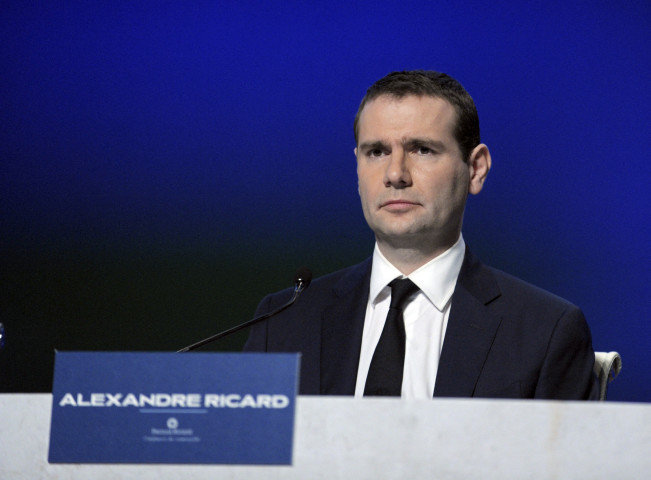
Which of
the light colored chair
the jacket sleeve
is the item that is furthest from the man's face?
the light colored chair

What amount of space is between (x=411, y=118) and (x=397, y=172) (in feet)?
0.48

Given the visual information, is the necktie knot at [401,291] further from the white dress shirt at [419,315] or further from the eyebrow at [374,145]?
the eyebrow at [374,145]

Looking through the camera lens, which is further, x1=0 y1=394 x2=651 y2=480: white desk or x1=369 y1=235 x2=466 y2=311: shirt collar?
x1=369 y1=235 x2=466 y2=311: shirt collar

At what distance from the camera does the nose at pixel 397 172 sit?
1.54 metres

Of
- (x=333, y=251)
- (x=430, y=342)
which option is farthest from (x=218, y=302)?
(x=430, y=342)

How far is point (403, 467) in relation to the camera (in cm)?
71

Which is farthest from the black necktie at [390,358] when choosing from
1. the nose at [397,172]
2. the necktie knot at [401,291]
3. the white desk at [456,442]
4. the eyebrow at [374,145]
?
the white desk at [456,442]

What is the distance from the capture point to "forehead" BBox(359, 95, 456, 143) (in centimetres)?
158

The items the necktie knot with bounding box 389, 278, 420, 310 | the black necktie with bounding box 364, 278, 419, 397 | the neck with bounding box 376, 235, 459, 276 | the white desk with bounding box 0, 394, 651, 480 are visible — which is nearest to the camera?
the white desk with bounding box 0, 394, 651, 480

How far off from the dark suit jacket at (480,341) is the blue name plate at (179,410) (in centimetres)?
70

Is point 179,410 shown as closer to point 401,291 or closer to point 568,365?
point 401,291

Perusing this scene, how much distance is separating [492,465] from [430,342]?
76 centimetres

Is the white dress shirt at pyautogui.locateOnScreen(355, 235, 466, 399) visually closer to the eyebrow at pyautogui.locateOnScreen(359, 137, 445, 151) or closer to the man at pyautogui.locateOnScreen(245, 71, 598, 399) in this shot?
the man at pyautogui.locateOnScreen(245, 71, 598, 399)

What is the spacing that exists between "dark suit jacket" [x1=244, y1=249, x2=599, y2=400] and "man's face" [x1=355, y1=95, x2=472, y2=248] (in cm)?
14
